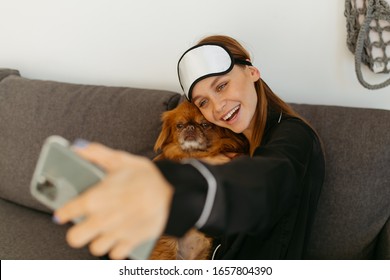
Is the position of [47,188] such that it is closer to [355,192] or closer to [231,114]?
[231,114]

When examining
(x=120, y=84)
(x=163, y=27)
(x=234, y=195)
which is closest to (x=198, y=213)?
(x=234, y=195)

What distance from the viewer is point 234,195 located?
0.54 m

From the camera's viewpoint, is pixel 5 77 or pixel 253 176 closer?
pixel 253 176

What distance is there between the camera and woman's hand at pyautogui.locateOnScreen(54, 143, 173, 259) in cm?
42

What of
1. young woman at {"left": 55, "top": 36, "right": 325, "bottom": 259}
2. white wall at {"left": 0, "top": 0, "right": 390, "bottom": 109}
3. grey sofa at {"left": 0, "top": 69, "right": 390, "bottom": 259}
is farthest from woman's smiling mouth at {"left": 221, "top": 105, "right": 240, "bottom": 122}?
white wall at {"left": 0, "top": 0, "right": 390, "bottom": 109}

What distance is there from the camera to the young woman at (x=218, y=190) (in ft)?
1.38

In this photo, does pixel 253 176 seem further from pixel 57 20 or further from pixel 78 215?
pixel 57 20

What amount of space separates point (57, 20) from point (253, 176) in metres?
1.56

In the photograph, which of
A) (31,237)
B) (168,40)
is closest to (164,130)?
(168,40)

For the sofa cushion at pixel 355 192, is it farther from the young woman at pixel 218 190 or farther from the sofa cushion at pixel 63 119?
the sofa cushion at pixel 63 119

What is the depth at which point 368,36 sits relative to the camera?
1.32 meters

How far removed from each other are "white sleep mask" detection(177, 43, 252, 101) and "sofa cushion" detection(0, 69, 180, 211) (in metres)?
0.35

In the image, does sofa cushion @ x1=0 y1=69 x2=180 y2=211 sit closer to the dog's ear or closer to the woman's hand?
the dog's ear

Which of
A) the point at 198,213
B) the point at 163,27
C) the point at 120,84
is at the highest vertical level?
the point at 163,27
